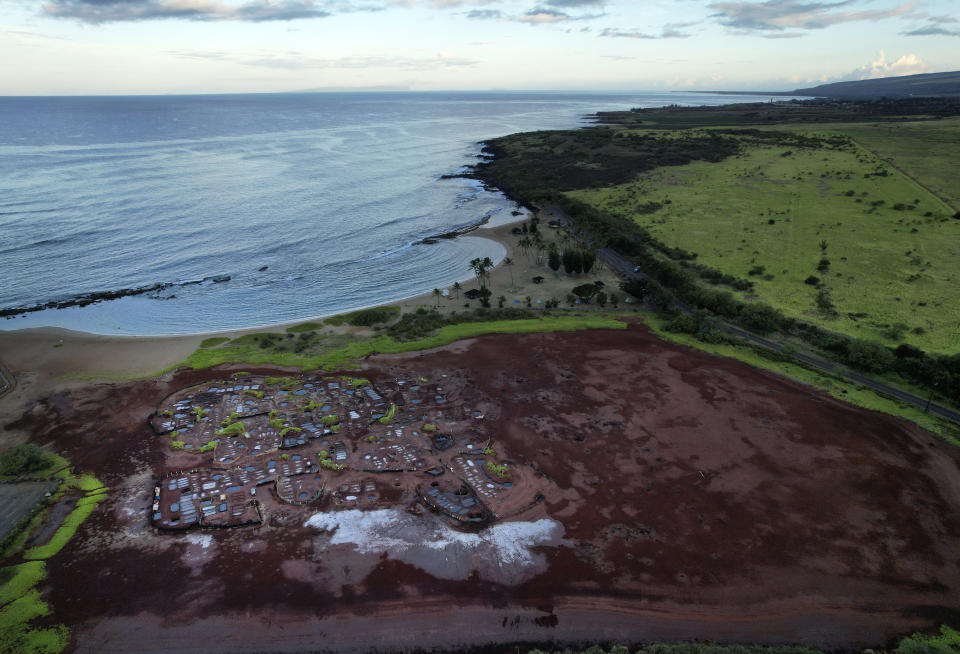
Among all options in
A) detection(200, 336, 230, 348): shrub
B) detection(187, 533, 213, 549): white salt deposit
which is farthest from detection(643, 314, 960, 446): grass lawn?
detection(200, 336, 230, 348): shrub

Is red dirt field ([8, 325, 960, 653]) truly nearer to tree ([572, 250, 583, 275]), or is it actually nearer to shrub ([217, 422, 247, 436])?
shrub ([217, 422, 247, 436])

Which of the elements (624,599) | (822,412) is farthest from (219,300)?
(822,412)

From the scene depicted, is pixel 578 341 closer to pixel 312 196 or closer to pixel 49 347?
pixel 49 347

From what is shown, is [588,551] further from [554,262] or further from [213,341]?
[554,262]

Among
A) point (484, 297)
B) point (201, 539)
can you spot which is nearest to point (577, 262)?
point (484, 297)

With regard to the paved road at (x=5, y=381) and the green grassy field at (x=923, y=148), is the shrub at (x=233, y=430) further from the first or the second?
the green grassy field at (x=923, y=148)

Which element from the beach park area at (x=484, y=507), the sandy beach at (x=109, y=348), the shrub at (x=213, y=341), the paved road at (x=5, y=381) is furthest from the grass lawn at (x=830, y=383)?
the paved road at (x=5, y=381)
